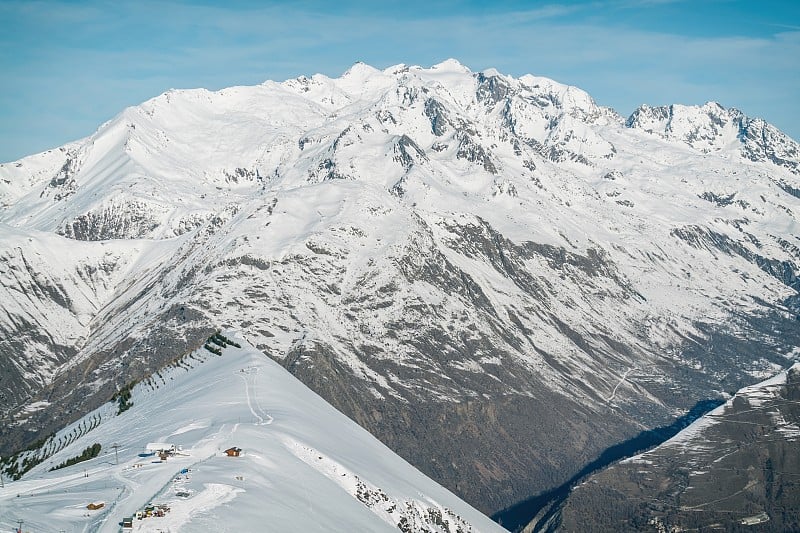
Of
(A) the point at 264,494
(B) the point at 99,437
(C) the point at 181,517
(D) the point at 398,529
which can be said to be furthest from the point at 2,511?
(B) the point at 99,437

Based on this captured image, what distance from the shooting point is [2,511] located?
108125 millimetres

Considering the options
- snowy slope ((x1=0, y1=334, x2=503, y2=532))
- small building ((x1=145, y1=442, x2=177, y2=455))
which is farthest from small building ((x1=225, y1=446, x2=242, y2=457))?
small building ((x1=145, y1=442, x2=177, y2=455))

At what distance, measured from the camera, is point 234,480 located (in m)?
122

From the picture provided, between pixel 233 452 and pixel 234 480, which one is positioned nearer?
pixel 234 480

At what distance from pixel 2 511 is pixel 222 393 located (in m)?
83.6

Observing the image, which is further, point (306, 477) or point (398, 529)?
point (398, 529)

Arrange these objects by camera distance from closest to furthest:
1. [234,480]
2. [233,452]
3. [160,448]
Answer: [234,480]
[233,452]
[160,448]

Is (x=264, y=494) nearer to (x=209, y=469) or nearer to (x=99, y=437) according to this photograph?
(x=209, y=469)

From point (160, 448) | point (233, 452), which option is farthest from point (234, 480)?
point (160, 448)

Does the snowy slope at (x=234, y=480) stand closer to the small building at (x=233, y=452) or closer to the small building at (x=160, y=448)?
the small building at (x=233, y=452)

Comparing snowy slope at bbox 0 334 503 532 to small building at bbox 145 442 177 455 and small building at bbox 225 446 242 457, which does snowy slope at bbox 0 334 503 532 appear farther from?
small building at bbox 145 442 177 455

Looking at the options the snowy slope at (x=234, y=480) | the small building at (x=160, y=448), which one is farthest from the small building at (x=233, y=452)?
the small building at (x=160, y=448)

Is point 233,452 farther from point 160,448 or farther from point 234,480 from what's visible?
point 234,480

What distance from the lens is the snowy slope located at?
109 metres
